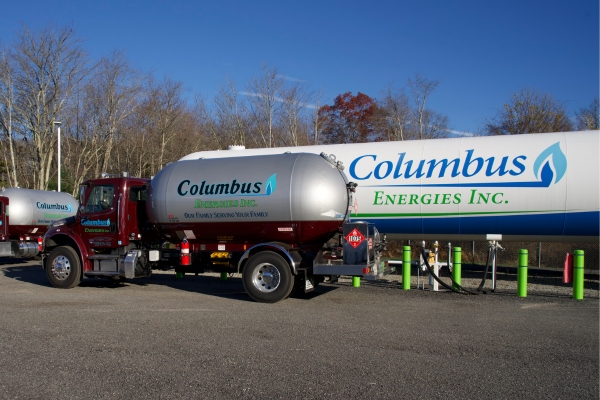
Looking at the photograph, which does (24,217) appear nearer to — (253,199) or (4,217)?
(4,217)

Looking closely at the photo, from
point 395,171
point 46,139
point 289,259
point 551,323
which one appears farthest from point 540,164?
point 46,139

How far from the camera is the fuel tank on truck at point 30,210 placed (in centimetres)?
1995

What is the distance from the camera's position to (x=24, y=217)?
2005 cm

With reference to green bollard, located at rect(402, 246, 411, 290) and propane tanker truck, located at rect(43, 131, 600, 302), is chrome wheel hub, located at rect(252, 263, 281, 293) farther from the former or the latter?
green bollard, located at rect(402, 246, 411, 290)

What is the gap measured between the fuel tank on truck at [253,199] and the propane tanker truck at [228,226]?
0.8 inches

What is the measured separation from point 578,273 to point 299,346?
7.27 meters

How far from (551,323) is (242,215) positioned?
236 inches

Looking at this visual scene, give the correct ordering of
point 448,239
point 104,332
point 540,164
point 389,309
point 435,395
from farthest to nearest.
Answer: point 448,239 < point 540,164 < point 389,309 < point 104,332 < point 435,395

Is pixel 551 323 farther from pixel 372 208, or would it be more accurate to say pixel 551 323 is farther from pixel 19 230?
pixel 19 230

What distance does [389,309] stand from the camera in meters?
10.6

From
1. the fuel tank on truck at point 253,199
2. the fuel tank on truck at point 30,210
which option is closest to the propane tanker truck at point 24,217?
the fuel tank on truck at point 30,210

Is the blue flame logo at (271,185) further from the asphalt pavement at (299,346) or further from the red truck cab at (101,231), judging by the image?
the red truck cab at (101,231)

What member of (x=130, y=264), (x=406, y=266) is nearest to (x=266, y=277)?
(x=130, y=264)

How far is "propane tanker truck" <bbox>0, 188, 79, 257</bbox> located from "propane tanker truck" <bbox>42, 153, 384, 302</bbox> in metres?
6.30
